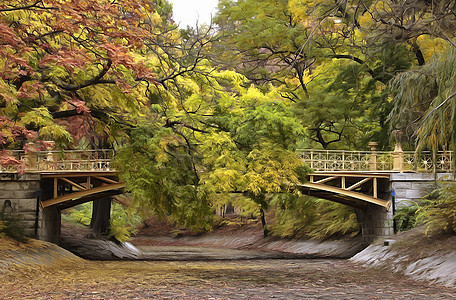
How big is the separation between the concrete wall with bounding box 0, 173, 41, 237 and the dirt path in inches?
199

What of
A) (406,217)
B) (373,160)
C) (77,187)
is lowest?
(406,217)

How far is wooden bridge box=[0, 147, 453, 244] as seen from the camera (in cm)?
2619

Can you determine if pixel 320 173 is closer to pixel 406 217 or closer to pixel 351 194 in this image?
pixel 351 194

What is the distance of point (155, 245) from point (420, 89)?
32.6 meters

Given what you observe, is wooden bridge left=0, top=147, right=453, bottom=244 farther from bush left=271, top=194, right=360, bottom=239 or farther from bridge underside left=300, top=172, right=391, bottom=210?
bush left=271, top=194, right=360, bottom=239

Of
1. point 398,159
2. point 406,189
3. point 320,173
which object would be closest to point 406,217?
point 406,189

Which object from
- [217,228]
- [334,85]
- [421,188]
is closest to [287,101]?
[334,85]

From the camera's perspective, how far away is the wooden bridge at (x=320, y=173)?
2619 cm

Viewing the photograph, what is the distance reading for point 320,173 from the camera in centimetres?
2775

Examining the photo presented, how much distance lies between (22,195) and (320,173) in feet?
43.4

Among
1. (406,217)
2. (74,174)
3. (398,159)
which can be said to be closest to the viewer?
(74,174)

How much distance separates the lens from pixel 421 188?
2822 centimetres

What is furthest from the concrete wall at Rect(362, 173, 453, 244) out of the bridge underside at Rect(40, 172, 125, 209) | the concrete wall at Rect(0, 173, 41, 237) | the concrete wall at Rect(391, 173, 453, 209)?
the concrete wall at Rect(0, 173, 41, 237)

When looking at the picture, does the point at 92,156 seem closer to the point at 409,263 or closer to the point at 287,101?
the point at 287,101
